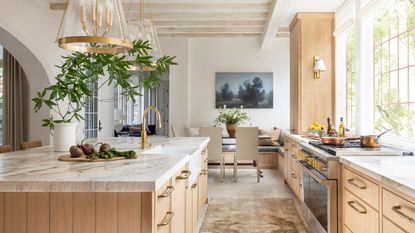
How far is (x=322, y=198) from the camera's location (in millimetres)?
3203

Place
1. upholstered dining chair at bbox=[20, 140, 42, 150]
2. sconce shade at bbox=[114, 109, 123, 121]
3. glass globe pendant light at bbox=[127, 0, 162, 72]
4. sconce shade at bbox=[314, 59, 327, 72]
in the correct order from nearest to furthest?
glass globe pendant light at bbox=[127, 0, 162, 72]
upholstered dining chair at bbox=[20, 140, 42, 150]
sconce shade at bbox=[314, 59, 327, 72]
sconce shade at bbox=[114, 109, 123, 121]

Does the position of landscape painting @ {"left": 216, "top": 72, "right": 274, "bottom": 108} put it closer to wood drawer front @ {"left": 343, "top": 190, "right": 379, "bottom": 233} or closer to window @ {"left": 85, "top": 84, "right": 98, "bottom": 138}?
window @ {"left": 85, "top": 84, "right": 98, "bottom": 138}

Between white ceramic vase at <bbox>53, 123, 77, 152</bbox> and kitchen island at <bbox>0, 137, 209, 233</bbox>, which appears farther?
white ceramic vase at <bbox>53, 123, 77, 152</bbox>

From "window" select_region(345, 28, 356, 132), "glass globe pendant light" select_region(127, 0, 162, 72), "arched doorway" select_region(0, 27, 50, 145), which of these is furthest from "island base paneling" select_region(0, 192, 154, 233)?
"arched doorway" select_region(0, 27, 50, 145)

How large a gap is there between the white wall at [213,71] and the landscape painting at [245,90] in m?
0.12

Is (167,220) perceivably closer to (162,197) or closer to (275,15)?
(162,197)

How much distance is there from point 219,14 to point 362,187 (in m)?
4.69

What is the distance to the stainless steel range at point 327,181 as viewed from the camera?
9.73 feet

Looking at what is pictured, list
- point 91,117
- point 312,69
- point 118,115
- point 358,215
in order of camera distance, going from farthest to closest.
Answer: point 118,115 < point 91,117 < point 312,69 < point 358,215

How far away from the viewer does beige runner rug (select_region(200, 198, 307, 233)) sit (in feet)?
12.8

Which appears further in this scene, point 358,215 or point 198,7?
point 198,7

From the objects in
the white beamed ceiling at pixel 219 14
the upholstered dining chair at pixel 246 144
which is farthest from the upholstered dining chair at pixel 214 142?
the white beamed ceiling at pixel 219 14

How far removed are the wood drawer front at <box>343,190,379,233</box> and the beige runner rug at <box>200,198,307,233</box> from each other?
1.14m

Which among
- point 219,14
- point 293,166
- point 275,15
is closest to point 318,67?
point 275,15
